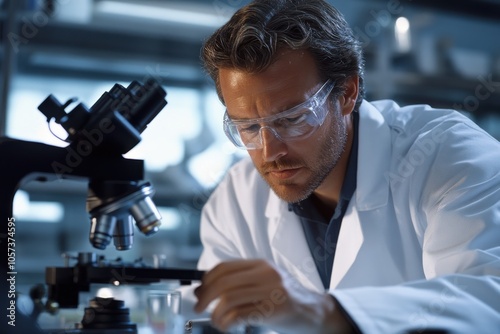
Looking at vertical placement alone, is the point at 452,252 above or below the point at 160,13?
below

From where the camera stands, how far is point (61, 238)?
167 inches

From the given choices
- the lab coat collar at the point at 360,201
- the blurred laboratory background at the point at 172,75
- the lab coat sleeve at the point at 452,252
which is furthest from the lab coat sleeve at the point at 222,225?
the blurred laboratory background at the point at 172,75

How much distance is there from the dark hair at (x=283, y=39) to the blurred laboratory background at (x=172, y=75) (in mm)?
1741

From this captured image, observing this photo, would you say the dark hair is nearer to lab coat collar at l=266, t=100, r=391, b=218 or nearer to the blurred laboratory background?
lab coat collar at l=266, t=100, r=391, b=218

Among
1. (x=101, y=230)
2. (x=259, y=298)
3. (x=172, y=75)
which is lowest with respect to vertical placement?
(x=259, y=298)

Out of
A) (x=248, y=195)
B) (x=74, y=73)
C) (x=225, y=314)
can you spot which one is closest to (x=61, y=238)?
(x=74, y=73)

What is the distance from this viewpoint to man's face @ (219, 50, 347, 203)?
5.32 ft

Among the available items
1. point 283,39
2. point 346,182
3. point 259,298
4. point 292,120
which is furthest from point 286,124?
point 259,298

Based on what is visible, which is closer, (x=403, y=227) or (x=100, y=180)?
(x=100, y=180)

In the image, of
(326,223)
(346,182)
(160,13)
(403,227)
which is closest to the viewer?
(403,227)

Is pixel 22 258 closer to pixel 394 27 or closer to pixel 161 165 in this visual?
pixel 161 165

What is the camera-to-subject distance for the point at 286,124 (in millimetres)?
1613

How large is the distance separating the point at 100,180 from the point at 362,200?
30.5 inches

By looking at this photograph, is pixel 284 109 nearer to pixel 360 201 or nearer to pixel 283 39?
pixel 283 39
